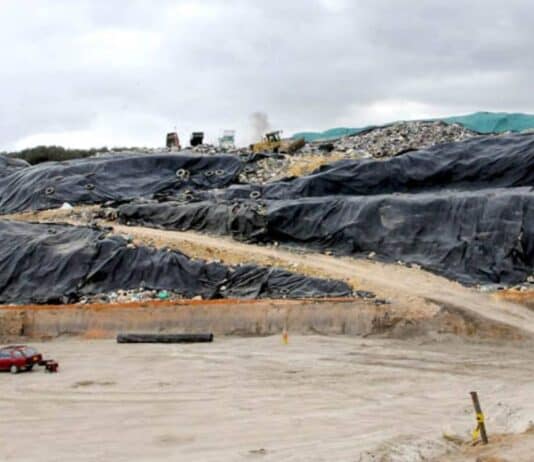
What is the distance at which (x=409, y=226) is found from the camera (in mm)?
28312

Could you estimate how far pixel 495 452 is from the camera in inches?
464

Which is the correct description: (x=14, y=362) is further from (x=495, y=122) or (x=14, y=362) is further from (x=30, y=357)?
(x=495, y=122)

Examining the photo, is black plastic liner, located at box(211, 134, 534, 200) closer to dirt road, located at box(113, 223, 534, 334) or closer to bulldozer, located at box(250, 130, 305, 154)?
dirt road, located at box(113, 223, 534, 334)

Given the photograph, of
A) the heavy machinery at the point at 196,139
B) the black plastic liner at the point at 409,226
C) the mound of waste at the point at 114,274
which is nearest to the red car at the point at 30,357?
the mound of waste at the point at 114,274

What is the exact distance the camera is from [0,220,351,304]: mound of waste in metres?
26.2

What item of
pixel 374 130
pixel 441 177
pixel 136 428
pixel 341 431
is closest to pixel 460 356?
pixel 341 431

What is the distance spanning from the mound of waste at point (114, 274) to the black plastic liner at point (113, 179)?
807cm

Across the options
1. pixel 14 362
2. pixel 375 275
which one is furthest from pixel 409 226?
pixel 14 362

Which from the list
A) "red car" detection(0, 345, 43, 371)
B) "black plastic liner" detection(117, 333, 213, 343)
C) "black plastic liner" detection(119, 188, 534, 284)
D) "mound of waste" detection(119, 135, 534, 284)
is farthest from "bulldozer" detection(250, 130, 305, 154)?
"red car" detection(0, 345, 43, 371)

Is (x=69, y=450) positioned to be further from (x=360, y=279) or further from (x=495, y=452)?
(x=360, y=279)

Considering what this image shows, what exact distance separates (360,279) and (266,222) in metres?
5.40

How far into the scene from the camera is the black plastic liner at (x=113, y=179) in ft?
121

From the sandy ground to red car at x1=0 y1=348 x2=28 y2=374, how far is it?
10.2 inches

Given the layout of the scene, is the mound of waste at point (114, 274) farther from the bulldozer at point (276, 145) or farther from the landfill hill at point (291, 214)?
the bulldozer at point (276, 145)
